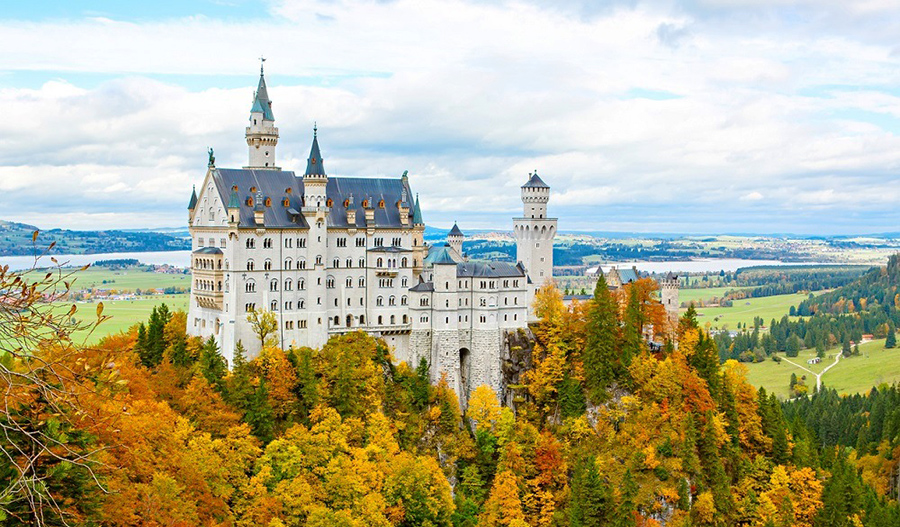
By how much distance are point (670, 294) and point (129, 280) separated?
12327 cm

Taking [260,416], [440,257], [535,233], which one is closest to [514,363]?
[440,257]

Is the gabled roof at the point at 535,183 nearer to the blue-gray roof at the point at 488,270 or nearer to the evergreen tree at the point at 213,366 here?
the blue-gray roof at the point at 488,270

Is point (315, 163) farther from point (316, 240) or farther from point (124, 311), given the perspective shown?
point (124, 311)

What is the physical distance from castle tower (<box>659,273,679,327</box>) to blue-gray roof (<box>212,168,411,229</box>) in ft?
108

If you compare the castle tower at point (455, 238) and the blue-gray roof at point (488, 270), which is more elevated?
the castle tower at point (455, 238)

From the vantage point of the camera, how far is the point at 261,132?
307 feet

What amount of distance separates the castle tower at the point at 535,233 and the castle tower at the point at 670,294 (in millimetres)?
14572

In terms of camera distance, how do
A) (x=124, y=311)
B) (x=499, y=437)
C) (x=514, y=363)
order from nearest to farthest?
1. (x=499, y=437)
2. (x=514, y=363)
3. (x=124, y=311)

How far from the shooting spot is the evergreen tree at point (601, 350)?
91.2m

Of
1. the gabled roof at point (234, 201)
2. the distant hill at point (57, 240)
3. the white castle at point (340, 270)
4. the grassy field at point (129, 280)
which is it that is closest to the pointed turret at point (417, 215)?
the white castle at point (340, 270)

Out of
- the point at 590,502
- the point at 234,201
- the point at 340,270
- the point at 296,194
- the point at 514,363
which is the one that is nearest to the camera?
the point at 590,502

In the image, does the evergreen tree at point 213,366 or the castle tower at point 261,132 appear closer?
the evergreen tree at point 213,366

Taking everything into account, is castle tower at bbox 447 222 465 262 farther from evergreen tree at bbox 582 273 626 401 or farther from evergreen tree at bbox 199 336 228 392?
evergreen tree at bbox 199 336 228 392

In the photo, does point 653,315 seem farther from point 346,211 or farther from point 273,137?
point 273,137
